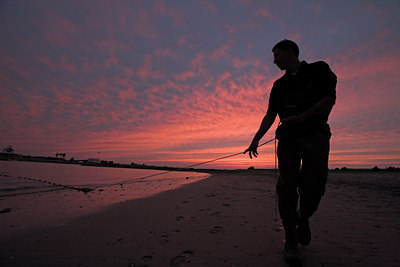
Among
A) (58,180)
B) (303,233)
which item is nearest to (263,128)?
(303,233)

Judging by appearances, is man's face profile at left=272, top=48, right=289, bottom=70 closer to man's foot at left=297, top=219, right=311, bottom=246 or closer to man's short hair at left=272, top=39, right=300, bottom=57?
man's short hair at left=272, top=39, right=300, bottom=57

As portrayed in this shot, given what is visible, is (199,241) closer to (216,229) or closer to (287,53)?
(216,229)

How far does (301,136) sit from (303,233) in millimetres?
1273

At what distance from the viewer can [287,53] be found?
2.67m

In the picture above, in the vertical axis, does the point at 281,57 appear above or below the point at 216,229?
above

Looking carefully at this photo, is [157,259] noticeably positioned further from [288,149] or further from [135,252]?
[288,149]

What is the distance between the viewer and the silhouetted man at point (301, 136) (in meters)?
2.29

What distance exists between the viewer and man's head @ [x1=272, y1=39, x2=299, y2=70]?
2.66m

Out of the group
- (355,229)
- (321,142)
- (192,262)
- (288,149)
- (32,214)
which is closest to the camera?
(192,262)

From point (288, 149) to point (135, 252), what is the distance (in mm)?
2329

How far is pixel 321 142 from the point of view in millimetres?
2305

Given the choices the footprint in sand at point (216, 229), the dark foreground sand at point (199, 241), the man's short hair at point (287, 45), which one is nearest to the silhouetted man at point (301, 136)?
the man's short hair at point (287, 45)

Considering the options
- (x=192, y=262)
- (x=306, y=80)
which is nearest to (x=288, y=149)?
(x=306, y=80)

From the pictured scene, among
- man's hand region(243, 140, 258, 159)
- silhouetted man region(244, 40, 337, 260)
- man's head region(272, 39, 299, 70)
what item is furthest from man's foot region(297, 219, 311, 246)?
man's head region(272, 39, 299, 70)
